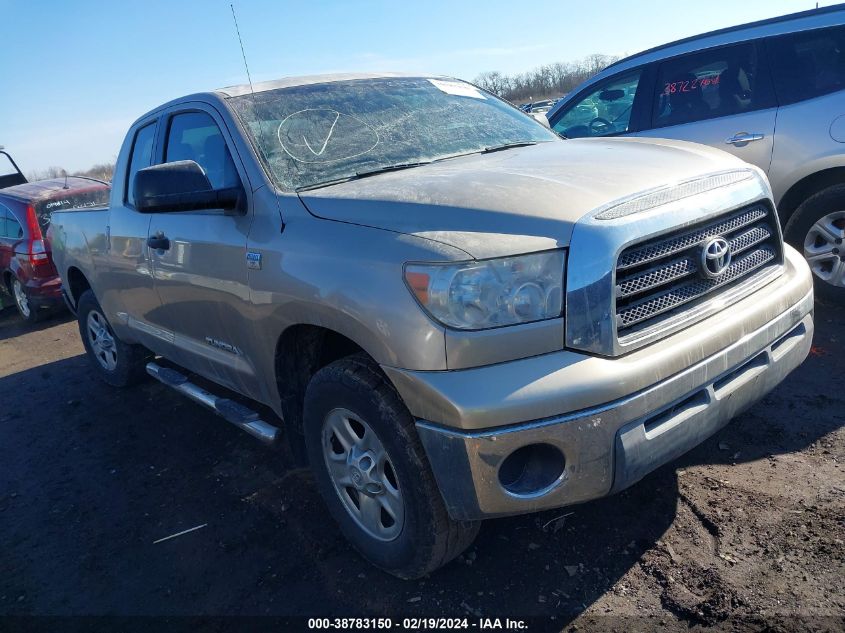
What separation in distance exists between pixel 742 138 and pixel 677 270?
Answer: 117 inches

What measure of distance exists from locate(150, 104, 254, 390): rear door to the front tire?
2.15ft

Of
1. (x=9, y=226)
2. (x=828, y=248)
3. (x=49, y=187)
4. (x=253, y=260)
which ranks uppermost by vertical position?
(x=49, y=187)

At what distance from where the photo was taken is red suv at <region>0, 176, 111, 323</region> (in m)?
7.98

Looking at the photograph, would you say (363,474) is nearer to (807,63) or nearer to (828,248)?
(828,248)

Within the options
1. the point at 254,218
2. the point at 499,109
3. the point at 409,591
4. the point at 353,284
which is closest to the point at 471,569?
the point at 409,591

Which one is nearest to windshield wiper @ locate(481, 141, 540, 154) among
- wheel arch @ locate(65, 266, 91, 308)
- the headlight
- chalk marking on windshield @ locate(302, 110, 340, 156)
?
chalk marking on windshield @ locate(302, 110, 340, 156)

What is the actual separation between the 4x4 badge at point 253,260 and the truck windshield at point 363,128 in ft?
1.09

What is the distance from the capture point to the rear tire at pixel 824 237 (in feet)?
14.3

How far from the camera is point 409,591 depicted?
2.55 metres

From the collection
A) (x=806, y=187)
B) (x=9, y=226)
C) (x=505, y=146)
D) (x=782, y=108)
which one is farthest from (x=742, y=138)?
(x=9, y=226)

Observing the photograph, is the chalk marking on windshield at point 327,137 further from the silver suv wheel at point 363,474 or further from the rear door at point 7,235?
the rear door at point 7,235

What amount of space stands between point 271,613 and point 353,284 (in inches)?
53.2

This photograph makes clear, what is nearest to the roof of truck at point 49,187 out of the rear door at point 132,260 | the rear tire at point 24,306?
the rear tire at point 24,306

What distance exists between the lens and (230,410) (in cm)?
340
